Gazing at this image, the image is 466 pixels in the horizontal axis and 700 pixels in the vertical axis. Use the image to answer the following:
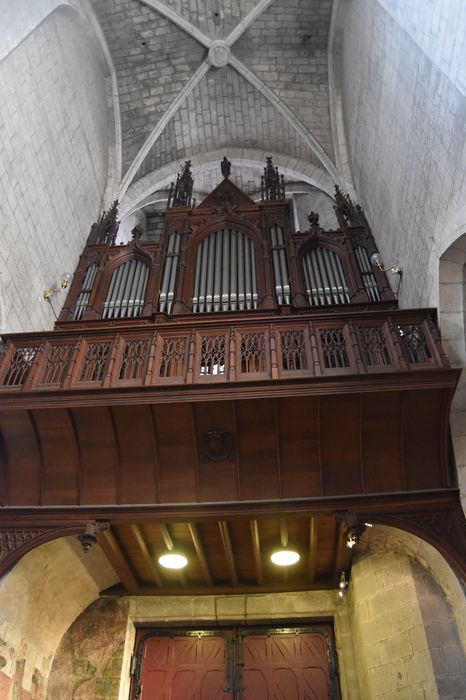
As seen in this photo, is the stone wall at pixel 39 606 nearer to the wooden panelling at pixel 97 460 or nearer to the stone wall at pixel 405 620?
the wooden panelling at pixel 97 460

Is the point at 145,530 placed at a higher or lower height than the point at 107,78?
lower

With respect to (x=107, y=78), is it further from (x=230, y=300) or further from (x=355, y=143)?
(x=230, y=300)

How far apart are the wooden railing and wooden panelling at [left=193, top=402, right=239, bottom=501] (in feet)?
1.12

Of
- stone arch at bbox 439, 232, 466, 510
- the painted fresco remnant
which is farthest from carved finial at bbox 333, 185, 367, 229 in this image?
the painted fresco remnant

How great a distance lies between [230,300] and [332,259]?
230 cm

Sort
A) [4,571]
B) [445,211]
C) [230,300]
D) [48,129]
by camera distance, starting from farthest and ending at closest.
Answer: [48,129]
[230,300]
[445,211]
[4,571]

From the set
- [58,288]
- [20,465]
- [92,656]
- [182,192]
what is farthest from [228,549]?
[182,192]

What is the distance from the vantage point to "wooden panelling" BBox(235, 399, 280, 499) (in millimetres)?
5613

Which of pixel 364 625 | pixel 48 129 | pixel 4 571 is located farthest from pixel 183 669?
pixel 48 129

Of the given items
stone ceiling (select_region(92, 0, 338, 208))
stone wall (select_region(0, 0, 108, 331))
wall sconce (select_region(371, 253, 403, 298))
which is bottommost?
wall sconce (select_region(371, 253, 403, 298))

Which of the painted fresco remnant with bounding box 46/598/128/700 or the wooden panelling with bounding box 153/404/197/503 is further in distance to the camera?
the painted fresco remnant with bounding box 46/598/128/700

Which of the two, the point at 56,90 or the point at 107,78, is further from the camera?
the point at 107,78

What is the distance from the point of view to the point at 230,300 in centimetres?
888

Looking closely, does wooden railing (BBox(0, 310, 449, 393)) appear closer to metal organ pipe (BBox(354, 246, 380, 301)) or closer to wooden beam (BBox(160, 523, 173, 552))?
wooden beam (BBox(160, 523, 173, 552))
